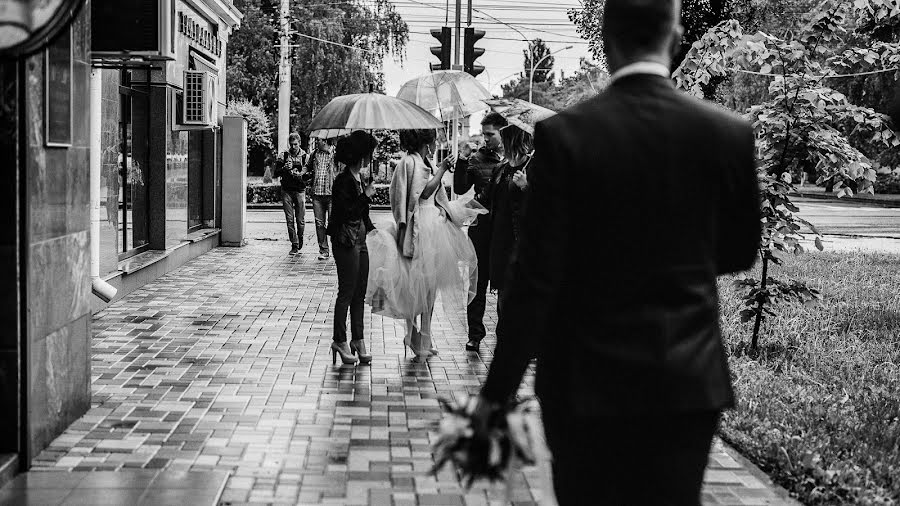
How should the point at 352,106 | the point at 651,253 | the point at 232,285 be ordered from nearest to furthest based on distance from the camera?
the point at 651,253 → the point at 352,106 → the point at 232,285

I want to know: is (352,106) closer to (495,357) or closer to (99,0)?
(99,0)

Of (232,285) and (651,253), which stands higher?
(651,253)

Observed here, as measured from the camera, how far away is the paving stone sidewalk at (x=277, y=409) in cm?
521

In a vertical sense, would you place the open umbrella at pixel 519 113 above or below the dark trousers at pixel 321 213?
above

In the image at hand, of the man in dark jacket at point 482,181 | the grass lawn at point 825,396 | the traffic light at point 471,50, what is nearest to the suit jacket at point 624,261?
the grass lawn at point 825,396

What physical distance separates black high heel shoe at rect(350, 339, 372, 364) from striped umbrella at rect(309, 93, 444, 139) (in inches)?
65.3

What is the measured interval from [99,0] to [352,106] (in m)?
2.43

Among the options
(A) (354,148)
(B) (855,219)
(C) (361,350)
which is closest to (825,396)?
(C) (361,350)

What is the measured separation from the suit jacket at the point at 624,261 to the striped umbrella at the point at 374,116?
5869mm

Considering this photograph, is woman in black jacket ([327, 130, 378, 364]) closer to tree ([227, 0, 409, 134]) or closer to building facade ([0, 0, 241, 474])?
building facade ([0, 0, 241, 474])

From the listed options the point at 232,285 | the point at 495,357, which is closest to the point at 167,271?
the point at 232,285

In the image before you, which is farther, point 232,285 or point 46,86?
point 232,285

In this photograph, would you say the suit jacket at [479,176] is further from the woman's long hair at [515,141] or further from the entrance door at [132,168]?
the entrance door at [132,168]

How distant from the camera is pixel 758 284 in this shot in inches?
364
